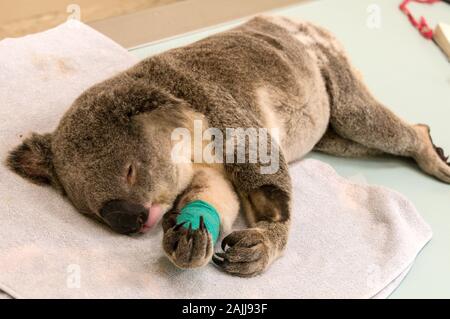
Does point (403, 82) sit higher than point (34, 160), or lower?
lower

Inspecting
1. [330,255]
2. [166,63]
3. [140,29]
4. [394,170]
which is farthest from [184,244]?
[140,29]

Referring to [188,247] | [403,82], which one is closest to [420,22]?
[403,82]

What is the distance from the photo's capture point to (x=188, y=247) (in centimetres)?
143

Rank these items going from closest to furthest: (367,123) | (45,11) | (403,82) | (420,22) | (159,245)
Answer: (159,245) → (367,123) → (403,82) → (420,22) → (45,11)

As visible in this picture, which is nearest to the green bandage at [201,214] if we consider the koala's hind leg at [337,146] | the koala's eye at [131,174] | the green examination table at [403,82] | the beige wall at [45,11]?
the koala's eye at [131,174]

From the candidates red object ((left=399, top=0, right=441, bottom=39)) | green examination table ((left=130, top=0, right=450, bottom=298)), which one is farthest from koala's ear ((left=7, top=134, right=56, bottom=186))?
red object ((left=399, top=0, right=441, bottom=39))

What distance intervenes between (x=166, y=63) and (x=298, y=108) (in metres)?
0.50

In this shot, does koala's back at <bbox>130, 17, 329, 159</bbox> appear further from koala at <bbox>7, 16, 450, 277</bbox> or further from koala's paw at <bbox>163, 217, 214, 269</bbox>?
koala's paw at <bbox>163, 217, 214, 269</bbox>

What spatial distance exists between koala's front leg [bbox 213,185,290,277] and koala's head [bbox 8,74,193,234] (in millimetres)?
234

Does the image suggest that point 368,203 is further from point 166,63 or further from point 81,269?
point 81,269

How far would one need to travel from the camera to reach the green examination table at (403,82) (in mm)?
1880

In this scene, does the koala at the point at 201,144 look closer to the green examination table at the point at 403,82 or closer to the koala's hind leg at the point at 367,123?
the koala's hind leg at the point at 367,123

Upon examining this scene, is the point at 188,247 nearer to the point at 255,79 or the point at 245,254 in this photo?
the point at 245,254

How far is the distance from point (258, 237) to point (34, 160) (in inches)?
29.6
